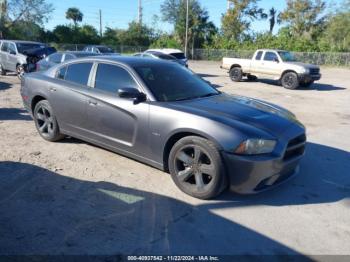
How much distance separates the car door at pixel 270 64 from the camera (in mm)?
18422

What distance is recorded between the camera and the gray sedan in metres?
4.28

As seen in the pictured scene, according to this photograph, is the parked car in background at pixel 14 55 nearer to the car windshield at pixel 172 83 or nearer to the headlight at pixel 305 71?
the headlight at pixel 305 71

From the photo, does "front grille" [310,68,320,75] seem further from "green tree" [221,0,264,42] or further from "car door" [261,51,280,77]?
"green tree" [221,0,264,42]

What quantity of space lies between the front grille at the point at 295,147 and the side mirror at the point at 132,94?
76.3 inches

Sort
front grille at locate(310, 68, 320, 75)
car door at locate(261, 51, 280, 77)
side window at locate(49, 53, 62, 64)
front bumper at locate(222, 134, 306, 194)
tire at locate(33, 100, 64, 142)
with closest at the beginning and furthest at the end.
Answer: front bumper at locate(222, 134, 306, 194), tire at locate(33, 100, 64, 142), side window at locate(49, 53, 62, 64), front grille at locate(310, 68, 320, 75), car door at locate(261, 51, 280, 77)

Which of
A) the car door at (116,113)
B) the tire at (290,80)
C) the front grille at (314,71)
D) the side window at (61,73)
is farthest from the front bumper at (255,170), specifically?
the front grille at (314,71)

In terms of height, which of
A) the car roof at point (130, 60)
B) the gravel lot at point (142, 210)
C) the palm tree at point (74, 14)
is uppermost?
the palm tree at point (74, 14)

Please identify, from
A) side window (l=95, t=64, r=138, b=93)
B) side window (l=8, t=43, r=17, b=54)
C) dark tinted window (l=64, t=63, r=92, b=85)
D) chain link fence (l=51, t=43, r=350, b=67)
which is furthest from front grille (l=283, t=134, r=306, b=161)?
chain link fence (l=51, t=43, r=350, b=67)

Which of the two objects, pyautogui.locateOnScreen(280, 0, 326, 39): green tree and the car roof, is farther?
pyautogui.locateOnScreen(280, 0, 326, 39): green tree

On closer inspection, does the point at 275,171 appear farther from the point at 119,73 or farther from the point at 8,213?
the point at 8,213

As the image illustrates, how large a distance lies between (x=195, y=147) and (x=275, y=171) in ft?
3.15

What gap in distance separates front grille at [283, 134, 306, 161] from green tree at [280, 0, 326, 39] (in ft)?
163

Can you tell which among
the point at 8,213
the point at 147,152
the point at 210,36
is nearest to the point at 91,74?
the point at 147,152

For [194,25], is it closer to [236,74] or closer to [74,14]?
[74,14]
